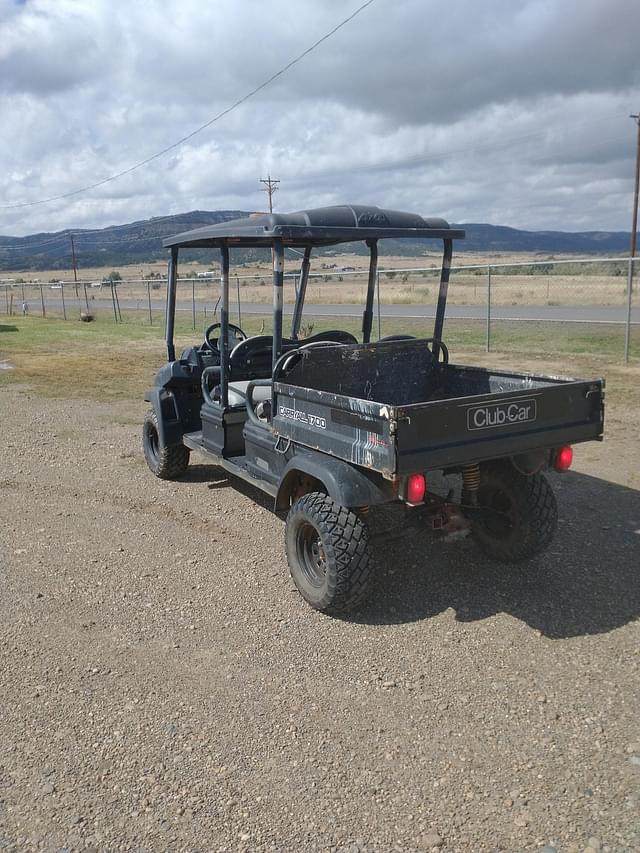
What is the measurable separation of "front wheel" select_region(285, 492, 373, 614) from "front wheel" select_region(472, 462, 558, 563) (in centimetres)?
102

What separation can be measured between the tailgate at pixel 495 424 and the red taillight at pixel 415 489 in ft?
0.22

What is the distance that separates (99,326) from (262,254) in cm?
2114

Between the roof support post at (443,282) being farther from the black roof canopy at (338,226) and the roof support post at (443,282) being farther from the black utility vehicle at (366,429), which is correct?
the black roof canopy at (338,226)

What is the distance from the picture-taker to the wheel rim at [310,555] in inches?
167

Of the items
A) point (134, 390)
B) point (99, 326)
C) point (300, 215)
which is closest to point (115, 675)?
point (300, 215)

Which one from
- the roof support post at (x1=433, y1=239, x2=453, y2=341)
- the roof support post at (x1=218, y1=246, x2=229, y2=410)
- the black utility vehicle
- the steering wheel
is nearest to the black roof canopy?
the black utility vehicle

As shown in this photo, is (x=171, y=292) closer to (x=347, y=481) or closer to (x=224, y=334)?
(x=224, y=334)

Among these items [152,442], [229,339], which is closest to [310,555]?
[229,339]

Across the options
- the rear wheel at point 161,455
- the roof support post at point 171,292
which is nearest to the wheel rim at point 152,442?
the rear wheel at point 161,455

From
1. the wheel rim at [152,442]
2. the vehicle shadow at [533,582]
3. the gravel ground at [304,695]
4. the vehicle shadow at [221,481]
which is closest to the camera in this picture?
the gravel ground at [304,695]

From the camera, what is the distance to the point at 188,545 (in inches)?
207

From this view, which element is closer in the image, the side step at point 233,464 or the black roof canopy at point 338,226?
the black roof canopy at point 338,226

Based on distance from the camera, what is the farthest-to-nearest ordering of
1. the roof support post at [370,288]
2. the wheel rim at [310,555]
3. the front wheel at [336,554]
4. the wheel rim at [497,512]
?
1. the roof support post at [370,288]
2. the wheel rim at [497,512]
3. the wheel rim at [310,555]
4. the front wheel at [336,554]

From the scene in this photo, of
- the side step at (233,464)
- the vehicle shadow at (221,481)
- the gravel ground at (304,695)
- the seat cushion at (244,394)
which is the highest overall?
the seat cushion at (244,394)
